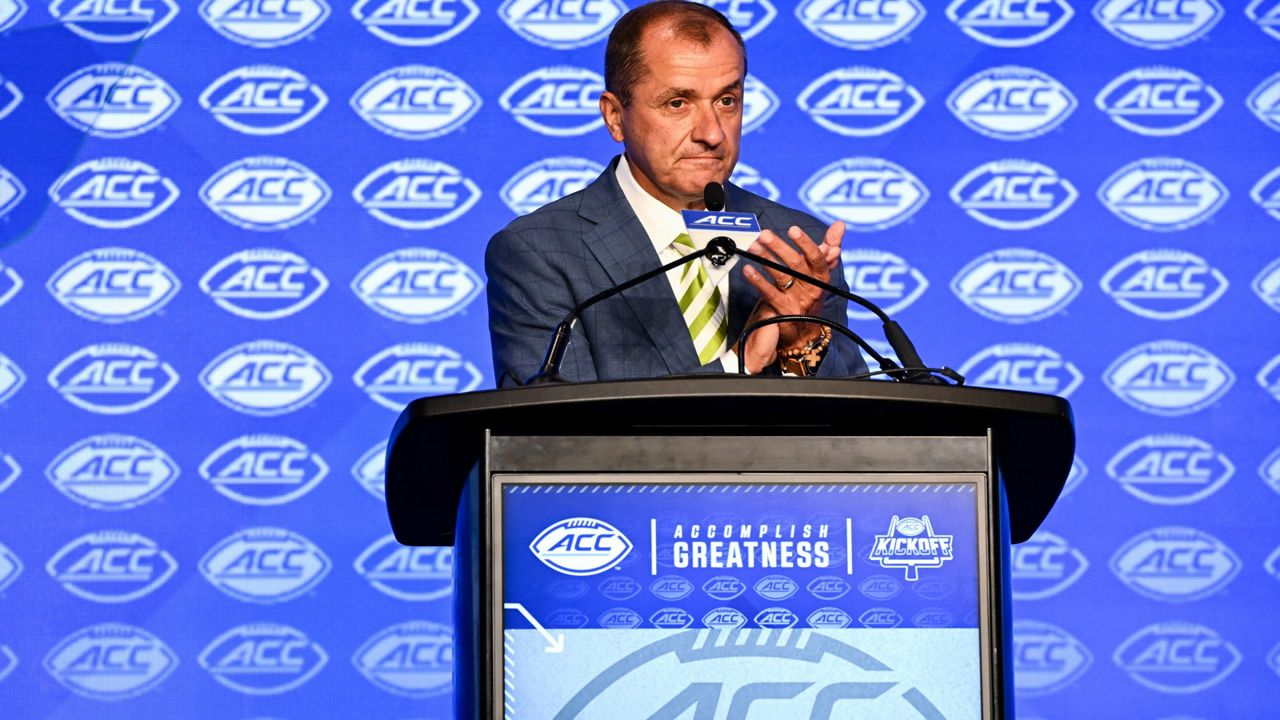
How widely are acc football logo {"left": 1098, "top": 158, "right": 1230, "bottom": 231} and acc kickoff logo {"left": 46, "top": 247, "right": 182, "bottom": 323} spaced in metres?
2.20

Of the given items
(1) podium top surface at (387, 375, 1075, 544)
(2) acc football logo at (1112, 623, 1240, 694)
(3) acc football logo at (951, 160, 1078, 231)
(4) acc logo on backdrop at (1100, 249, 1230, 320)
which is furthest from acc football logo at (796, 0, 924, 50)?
(1) podium top surface at (387, 375, 1075, 544)

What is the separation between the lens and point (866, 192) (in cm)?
343

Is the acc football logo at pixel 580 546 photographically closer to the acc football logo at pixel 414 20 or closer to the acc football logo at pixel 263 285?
the acc football logo at pixel 263 285

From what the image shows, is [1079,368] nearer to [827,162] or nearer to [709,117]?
[827,162]

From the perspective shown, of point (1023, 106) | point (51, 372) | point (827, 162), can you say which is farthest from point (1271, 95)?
point (51, 372)

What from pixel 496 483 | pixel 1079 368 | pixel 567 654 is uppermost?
pixel 1079 368

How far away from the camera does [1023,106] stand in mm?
3480

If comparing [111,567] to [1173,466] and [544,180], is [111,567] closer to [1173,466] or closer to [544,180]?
[544,180]

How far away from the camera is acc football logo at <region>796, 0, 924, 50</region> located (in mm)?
3449

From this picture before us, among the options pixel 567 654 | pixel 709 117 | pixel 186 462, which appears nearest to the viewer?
pixel 567 654

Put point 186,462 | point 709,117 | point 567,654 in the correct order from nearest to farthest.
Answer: point 567,654 < point 709,117 < point 186,462

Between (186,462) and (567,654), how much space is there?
2.39 meters

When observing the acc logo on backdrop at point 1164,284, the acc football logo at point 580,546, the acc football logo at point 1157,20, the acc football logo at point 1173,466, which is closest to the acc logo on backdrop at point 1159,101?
the acc football logo at point 1157,20

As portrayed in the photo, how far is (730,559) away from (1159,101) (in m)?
2.73
